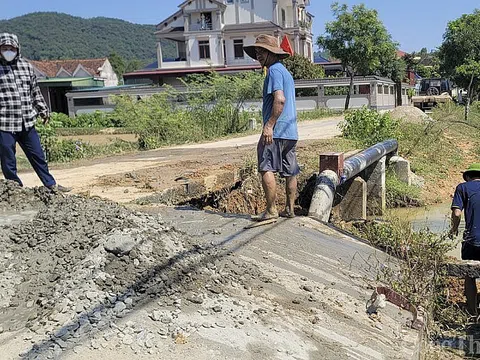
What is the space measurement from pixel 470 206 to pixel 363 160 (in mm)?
3656

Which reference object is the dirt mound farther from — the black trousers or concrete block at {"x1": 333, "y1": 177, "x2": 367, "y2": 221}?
the black trousers

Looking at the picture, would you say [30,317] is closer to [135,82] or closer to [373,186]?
[373,186]

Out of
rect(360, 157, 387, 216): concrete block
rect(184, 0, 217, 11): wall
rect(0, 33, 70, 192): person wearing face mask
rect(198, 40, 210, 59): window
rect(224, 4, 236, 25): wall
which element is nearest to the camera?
rect(0, 33, 70, 192): person wearing face mask

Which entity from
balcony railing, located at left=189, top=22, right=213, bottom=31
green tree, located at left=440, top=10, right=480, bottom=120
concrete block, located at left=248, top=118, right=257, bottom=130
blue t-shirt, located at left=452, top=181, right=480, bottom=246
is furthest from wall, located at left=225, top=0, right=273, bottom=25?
blue t-shirt, located at left=452, top=181, right=480, bottom=246

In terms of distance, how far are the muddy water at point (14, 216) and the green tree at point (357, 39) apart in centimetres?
3151

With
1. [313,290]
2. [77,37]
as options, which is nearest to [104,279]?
[313,290]

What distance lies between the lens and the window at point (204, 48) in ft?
149

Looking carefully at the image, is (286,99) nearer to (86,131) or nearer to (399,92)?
(86,131)

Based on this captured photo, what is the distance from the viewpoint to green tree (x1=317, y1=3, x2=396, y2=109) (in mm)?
34719

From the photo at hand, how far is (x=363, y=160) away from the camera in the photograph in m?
9.04

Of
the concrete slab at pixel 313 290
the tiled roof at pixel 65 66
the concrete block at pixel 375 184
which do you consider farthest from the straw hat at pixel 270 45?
the tiled roof at pixel 65 66

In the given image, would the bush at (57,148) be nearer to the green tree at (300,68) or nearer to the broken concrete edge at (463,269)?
the broken concrete edge at (463,269)

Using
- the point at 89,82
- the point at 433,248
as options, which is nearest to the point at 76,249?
the point at 433,248

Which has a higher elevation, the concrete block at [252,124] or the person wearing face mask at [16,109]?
the person wearing face mask at [16,109]
